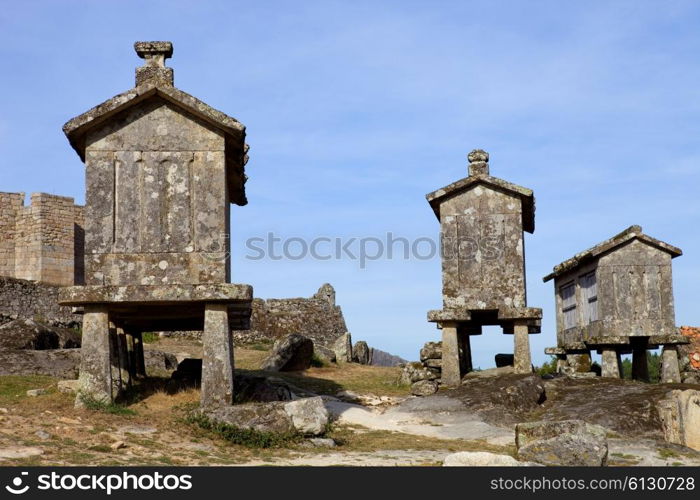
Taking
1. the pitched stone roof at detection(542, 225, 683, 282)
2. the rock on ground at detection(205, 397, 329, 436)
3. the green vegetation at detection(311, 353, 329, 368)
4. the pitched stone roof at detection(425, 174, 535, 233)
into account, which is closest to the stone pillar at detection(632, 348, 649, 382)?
the pitched stone roof at detection(542, 225, 683, 282)

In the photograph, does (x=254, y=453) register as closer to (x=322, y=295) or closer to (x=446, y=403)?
(x=446, y=403)

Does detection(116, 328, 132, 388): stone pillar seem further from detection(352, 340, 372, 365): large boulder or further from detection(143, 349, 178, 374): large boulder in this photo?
detection(352, 340, 372, 365): large boulder

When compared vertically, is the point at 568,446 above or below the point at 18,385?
below

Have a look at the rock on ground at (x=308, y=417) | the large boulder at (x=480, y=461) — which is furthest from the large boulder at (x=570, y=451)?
the rock on ground at (x=308, y=417)

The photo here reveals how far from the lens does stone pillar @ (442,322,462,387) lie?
68.6 feet

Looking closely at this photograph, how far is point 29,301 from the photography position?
34.4 m

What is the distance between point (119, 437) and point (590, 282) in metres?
14.5

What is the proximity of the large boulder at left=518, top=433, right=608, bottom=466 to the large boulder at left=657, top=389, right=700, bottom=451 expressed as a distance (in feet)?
12.0

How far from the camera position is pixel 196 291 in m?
15.4

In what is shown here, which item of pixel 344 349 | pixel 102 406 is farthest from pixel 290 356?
pixel 102 406

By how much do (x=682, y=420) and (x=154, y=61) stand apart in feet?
35.9

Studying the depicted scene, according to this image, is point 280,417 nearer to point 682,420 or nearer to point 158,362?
point 682,420

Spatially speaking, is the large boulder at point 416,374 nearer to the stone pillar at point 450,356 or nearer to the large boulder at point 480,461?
the stone pillar at point 450,356
